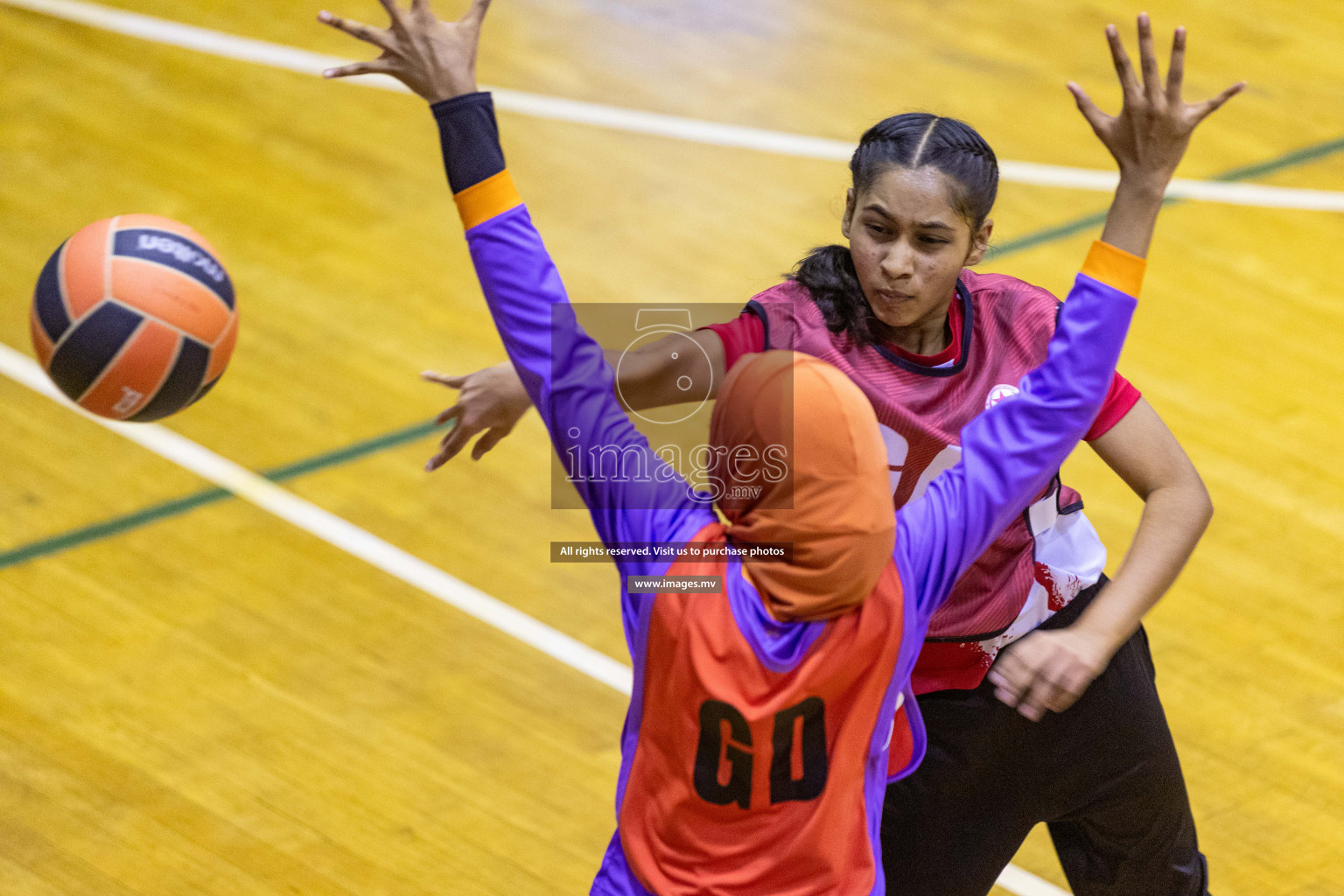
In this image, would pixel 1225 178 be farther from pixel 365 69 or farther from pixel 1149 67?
pixel 365 69

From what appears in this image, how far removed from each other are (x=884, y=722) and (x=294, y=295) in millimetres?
3835

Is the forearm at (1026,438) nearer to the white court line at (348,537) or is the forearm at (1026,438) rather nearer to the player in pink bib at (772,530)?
the player in pink bib at (772,530)

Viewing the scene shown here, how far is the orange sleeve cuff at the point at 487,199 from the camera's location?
2059 millimetres

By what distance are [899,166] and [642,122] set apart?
4.49 meters

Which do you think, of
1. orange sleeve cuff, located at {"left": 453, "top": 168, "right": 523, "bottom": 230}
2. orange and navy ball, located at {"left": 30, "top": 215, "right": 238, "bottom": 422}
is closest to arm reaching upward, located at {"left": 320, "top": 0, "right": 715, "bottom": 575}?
orange sleeve cuff, located at {"left": 453, "top": 168, "right": 523, "bottom": 230}

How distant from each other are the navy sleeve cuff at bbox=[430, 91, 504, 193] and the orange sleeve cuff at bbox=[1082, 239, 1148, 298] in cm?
83

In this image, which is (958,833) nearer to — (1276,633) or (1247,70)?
(1276,633)

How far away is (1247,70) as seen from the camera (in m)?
7.35

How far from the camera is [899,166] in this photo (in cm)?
237

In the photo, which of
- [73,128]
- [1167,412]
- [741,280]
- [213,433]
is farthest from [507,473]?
[73,128]

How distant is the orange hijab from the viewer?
1808mm

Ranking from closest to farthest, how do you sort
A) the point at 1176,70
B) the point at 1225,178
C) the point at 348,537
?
the point at 1176,70, the point at 348,537, the point at 1225,178

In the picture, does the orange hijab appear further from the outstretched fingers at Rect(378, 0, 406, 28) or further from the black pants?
the black pants

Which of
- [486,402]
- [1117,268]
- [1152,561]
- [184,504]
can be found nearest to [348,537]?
[184,504]
